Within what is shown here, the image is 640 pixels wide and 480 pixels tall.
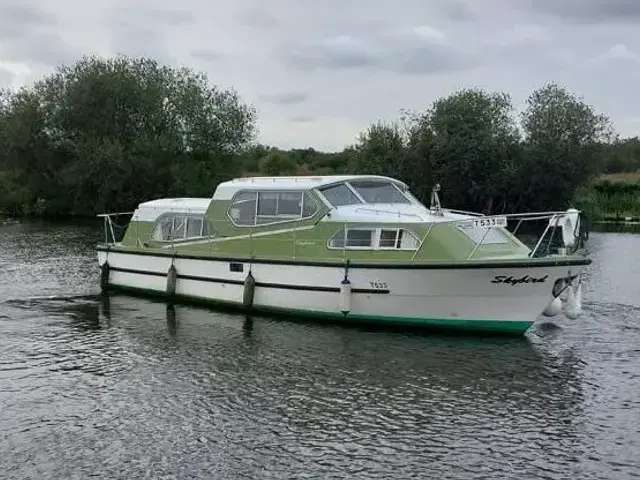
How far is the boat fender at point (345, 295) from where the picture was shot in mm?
18203

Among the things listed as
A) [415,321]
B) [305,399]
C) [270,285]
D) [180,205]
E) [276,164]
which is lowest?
[305,399]

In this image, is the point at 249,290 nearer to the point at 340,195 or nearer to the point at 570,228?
the point at 340,195

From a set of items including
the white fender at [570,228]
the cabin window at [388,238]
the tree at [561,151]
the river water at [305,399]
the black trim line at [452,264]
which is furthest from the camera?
the tree at [561,151]

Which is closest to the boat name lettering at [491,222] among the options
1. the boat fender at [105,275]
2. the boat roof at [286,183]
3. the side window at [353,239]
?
the side window at [353,239]

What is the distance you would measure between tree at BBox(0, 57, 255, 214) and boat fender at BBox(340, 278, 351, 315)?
1661 inches

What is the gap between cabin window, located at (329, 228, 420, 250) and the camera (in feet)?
58.9

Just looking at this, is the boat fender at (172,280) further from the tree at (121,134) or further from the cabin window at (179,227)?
the tree at (121,134)

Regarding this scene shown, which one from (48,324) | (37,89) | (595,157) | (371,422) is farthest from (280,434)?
(37,89)

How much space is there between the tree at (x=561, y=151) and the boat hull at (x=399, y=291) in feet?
128

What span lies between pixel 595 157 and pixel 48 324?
1781 inches

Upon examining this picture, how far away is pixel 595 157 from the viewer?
5488 centimetres

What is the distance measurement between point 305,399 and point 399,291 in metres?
5.23

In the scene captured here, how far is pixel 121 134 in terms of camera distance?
60781mm

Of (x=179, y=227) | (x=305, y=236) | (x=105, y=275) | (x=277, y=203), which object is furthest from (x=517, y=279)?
(x=105, y=275)
